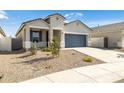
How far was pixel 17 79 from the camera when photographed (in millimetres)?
7625

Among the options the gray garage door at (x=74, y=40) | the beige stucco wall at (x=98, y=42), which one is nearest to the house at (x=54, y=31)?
the gray garage door at (x=74, y=40)

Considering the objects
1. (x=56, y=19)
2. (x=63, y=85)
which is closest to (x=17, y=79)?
(x=63, y=85)

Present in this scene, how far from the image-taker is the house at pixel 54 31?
18.3 meters

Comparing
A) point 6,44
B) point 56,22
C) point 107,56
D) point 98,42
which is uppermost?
point 56,22

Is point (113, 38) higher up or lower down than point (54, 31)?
lower down

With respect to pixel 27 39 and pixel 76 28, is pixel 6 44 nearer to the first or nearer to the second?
pixel 27 39

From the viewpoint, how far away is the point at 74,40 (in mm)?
22734

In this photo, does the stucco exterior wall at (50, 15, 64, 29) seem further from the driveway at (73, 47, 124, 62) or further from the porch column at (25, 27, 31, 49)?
the driveway at (73, 47, 124, 62)

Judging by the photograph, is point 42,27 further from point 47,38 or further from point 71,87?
point 71,87

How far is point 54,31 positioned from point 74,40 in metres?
3.54

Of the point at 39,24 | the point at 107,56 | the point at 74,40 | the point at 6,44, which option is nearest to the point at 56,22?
the point at 39,24

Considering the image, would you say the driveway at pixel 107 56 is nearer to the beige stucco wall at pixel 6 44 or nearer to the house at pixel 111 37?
the house at pixel 111 37

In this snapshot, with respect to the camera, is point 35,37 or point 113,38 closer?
point 35,37
